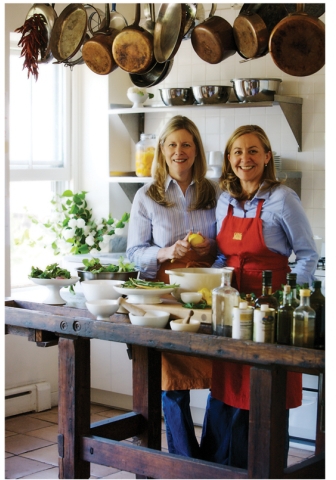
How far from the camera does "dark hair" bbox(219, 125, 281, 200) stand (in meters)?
3.85

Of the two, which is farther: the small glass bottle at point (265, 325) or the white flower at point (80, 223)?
the white flower at point (80, 223)

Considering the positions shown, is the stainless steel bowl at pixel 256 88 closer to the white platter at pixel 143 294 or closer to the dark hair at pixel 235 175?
the dark hair at pixel 235 175

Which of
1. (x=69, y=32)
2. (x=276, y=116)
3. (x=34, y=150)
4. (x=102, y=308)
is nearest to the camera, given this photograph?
(x=102, y=308)

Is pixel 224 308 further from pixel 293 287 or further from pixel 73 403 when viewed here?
pixel 73 403

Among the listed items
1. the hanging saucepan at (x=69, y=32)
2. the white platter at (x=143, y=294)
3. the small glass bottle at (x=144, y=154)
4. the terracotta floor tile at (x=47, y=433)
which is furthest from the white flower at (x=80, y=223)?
the white platter at (x=143, y=294)

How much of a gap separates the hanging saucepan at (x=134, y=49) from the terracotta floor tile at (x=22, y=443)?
2.49 meters

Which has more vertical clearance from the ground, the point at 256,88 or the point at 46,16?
the point at 46,16

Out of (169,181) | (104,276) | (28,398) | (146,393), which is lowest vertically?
(28,398)

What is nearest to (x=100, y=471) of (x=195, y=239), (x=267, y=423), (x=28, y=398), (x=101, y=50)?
(x=28, y=398)

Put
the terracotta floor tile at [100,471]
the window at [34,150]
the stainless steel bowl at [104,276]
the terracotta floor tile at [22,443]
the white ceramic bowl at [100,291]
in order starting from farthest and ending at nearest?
the window at [34,150] < the terracotta floor tile at [22,443] < the terracotta floor tile at [100,471] < the stainless steel bowl at [104,276] < the white ceramic bowl at [100,291]

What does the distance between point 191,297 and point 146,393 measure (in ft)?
2.66

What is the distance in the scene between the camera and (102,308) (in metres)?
3.28

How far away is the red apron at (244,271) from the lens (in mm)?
3629
